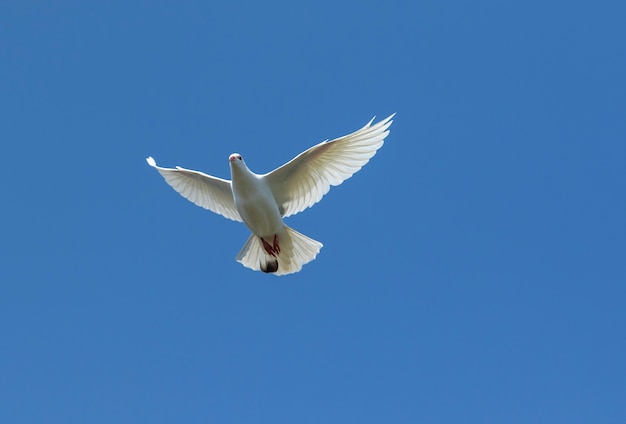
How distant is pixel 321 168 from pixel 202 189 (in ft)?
11.2

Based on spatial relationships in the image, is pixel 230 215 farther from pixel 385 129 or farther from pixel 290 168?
pixel 385 129

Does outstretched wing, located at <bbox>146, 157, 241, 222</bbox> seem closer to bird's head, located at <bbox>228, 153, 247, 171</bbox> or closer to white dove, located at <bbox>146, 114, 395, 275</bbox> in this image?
white dove, located at <bbox>146, 114, 395, 275</bbox>

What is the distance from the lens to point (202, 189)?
2383cm

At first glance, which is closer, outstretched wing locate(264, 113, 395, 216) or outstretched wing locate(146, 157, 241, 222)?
outstretched wing locate(264, 113, 395, 216)

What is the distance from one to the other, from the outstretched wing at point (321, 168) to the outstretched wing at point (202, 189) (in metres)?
1.52

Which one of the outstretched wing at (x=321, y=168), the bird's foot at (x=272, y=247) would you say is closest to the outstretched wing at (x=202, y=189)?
the bird's foot at (x=272, y=247)

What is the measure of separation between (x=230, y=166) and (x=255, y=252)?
269 cm

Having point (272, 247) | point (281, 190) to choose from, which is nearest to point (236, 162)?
point (281, 190)

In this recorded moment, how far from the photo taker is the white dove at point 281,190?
21.6 meters

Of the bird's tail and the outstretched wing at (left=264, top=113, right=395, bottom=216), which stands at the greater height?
the outstretched wing at (left=264, top=113, right=395, bottom=216)

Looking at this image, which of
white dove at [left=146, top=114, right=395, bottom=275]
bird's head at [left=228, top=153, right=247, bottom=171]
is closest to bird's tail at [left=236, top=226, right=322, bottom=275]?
white dove at [left=146, top=114, right=395, bottom=275]

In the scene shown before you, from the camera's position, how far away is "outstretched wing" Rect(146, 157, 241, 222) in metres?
23.2

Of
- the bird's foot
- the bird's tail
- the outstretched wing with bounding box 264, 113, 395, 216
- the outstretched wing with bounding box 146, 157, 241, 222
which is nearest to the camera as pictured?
the outstretched wing with bounding box 264, 113, 395, 216

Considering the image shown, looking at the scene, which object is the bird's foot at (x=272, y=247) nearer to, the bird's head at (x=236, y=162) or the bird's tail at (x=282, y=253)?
the bird's tail at (x=282, y=253)
